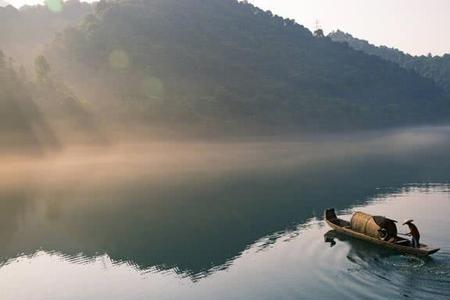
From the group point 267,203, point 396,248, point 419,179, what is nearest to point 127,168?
point 267,203


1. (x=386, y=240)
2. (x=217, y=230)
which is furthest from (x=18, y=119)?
(x=386, y=240)

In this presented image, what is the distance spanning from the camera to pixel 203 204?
232 feet

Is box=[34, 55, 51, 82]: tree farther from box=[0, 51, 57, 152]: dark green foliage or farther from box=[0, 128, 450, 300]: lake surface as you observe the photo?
A: box=[0, 128, 450, 300]: lake surface

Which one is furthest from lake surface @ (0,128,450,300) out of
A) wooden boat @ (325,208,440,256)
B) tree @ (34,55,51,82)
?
tree @ (34,55,51,82)

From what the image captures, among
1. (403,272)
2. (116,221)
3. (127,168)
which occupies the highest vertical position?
(127,168)

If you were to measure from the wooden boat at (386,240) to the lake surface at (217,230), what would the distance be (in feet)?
2.43

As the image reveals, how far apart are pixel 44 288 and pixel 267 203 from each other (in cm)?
3607

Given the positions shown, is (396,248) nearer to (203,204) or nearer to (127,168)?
(203,204)

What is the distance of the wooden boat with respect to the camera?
39.2 metres

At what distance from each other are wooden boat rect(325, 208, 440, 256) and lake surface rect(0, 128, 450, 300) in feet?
2.43

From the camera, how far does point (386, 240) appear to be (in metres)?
42.8

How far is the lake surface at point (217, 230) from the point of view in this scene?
37219 millimetres

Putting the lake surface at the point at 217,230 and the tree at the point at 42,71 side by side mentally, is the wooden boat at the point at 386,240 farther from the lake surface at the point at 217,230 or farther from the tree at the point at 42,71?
the tree at the point at 42,71

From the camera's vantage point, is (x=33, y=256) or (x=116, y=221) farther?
(x=116, y=221)
